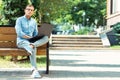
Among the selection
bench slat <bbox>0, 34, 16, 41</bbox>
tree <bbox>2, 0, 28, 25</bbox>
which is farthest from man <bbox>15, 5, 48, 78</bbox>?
tree <bbox>2, 0, 28, 25</bbox>

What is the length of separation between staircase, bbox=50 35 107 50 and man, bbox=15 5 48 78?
16.1 metres

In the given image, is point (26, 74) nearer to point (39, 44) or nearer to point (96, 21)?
point (39, 44)

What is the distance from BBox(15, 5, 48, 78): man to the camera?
390 inches

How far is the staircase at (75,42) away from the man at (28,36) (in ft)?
52.9

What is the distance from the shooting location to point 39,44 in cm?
1003

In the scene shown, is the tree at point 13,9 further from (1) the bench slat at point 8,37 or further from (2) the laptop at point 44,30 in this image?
(2) the laptop at point 44,30

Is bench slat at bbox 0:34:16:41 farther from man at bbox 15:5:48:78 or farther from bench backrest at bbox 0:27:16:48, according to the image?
man at bbox 15:5:48:78

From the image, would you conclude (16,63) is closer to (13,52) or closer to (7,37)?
(7,37)

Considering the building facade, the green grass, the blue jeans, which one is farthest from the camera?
the building facade

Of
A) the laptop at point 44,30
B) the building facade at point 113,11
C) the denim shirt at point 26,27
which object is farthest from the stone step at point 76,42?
the denim shirt at point 26,27

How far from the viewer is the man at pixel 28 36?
990cm

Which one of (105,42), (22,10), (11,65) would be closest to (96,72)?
(11,65)

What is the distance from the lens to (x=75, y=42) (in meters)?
28.5

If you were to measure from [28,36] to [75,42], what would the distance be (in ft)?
60.5
